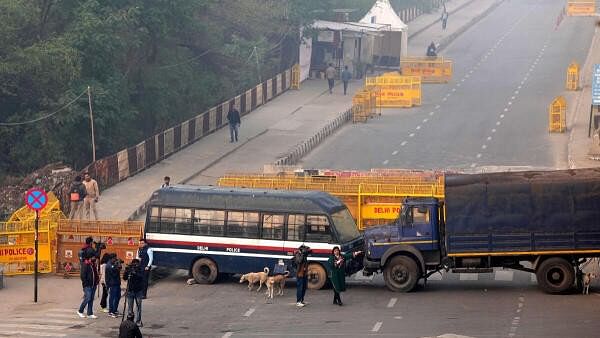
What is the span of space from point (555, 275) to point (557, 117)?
28004mm

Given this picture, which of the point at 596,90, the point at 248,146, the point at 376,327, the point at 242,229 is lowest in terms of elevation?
the point at 376,327

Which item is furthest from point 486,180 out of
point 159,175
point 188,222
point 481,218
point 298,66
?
point 298,66

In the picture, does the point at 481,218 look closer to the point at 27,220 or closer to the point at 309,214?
the point at 309,214

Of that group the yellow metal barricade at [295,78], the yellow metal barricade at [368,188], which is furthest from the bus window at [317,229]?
the yellow metal barricade at [295,78]

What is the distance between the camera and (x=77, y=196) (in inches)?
1544

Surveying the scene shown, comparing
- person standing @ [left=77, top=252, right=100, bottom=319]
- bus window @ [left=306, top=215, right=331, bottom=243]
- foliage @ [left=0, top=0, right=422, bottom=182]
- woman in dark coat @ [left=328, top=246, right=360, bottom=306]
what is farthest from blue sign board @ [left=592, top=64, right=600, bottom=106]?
person standing @ [left=77, top=252, right=100, bottom=319]

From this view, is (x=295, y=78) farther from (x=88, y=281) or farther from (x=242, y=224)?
(x=88, y=281)

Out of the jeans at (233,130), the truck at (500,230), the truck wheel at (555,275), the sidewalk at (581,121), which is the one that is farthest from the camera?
the jeans at (233,130)

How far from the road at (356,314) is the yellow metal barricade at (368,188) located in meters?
3.73

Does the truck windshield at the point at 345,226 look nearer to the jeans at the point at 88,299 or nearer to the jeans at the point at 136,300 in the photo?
the jeans at the point at 136,300

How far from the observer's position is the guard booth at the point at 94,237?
33.8 meters

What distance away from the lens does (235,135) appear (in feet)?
186

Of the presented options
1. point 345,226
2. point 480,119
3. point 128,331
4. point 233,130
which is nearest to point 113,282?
point 345,226

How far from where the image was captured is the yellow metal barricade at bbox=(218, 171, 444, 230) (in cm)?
3594
